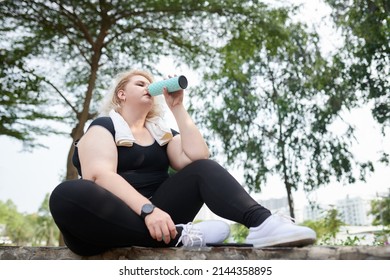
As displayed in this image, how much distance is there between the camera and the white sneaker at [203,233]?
0.93 m

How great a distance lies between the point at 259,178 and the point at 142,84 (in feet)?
18.7

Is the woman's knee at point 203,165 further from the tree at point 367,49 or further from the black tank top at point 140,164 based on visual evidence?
the tree at point 367,49

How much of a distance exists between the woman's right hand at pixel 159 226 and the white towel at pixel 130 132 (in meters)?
0.25

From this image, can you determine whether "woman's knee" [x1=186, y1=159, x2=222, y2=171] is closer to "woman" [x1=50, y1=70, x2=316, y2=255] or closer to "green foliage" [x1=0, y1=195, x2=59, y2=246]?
"woman" [x1=50, y1=70, x2=316, y2=255]

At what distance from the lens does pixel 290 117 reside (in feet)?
22.8

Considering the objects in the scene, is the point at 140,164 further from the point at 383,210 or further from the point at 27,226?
the point at 27,226

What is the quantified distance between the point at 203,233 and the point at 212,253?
0.08 meters

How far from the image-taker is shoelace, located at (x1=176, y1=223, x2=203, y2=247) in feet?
3.04

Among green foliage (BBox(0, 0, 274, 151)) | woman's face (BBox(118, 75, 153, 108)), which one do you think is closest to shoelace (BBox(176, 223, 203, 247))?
woman's face (BBox(118, 75, 153, 108))

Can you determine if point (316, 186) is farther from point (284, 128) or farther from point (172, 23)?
point (172, 23)

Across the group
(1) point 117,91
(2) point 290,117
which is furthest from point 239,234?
(1) point 117,91

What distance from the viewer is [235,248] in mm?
846
